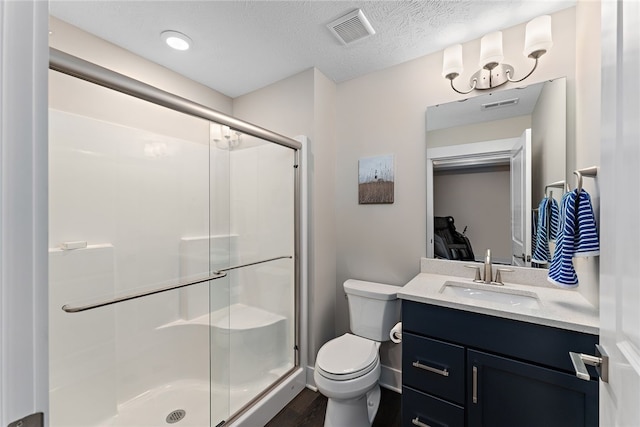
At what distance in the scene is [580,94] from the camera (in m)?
1.38

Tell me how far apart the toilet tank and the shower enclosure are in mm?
474

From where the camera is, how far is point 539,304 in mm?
1278

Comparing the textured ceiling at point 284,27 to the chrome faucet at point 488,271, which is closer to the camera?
the textured ceiling at point 284,27

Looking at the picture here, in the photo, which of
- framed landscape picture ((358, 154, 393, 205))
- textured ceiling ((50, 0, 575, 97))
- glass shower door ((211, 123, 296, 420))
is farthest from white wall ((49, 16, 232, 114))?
framed landscape picture ((358, 154, 393, 205))

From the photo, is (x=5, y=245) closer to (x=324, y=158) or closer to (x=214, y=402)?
(x=214, y=402)

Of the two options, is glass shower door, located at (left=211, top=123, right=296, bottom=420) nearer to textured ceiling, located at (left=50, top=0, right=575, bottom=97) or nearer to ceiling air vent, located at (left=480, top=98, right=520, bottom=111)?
textured ceiling, located at (left=50, top=0, right=575, bottom=97)

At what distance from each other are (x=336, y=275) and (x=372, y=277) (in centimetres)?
32

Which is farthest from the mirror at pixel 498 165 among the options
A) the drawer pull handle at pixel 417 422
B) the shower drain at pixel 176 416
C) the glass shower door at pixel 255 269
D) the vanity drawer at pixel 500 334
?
the shower drain at pixel 176 416

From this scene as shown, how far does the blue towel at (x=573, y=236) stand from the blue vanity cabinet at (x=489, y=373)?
28cm

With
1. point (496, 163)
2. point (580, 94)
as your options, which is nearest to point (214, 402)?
point (496, 163)

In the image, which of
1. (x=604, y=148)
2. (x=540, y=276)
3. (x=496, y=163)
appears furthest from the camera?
(x=496, y=163)

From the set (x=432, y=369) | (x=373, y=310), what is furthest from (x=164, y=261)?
(x=432, y=369)

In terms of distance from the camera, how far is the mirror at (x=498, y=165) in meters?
1.52

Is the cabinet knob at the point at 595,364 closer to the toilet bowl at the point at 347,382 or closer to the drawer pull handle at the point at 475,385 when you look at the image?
the drawer pull handle at the point at 475,385
